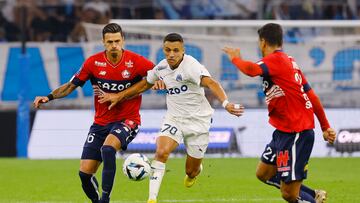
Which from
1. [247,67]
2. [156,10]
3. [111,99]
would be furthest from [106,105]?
[156,10]

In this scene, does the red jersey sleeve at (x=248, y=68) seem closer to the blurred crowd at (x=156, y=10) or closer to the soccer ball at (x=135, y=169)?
the soccer ball at (x=135, y=169)

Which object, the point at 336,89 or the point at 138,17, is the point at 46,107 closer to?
the point at 138,17

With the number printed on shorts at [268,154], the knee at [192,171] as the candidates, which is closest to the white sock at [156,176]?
the knee at [192,171]

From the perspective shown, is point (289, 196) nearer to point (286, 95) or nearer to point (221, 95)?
point (286, 95)

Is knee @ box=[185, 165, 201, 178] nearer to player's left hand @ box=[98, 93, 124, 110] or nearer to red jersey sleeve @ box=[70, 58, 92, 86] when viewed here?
player's left hand @ box=[98, 93, 124, 110]

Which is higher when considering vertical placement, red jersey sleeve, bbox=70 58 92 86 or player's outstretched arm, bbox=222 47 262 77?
player's outstretched arm, bbox=222 47 262 77

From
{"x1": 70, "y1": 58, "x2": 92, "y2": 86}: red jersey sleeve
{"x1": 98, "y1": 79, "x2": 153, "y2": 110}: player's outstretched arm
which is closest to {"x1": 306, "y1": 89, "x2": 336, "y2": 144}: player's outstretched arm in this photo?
{"x1": 98, "y1": 79, "x2": 153, "y2": 110}: player's outstretched arm

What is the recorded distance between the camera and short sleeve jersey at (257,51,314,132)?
31.8 ft

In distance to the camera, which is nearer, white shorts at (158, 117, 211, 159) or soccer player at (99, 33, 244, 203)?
soccer player at (99, 33, 244, 203)

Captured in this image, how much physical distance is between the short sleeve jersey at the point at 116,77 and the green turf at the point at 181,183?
1624mm

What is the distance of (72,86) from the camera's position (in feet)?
37.8

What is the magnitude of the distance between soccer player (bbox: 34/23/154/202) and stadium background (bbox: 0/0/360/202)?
7395 mm

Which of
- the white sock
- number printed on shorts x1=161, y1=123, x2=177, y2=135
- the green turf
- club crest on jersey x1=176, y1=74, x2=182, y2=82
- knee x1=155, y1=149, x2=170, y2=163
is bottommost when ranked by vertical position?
the green turf

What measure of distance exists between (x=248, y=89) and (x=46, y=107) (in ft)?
14.6
